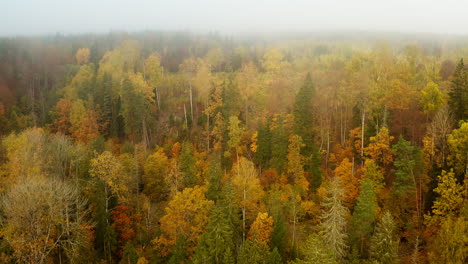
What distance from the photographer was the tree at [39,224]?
28922 millimetres

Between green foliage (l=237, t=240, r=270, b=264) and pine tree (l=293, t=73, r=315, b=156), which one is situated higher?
pine tree (l=293, t=73, r=315, b=156)

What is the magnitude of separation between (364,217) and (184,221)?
59.9 ft

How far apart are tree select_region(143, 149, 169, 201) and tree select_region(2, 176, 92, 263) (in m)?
13.2

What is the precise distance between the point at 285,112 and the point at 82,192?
28910mm

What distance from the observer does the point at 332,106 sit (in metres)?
48.9

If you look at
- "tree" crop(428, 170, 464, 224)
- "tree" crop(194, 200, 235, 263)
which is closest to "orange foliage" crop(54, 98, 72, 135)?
"tree" crop(194, 200, 235, 263)

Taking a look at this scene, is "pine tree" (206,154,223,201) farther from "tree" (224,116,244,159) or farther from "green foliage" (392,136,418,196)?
"green foliage" (392,136,418,196)

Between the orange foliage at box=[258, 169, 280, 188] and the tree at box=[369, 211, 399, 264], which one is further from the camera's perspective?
the orange foliage at box=[258, 169, 280, 188]

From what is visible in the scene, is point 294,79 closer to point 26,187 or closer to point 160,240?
point 160,240

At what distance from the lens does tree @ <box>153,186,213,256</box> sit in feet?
114

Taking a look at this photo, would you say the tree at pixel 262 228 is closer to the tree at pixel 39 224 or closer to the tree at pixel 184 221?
the tree at pixel 184 221

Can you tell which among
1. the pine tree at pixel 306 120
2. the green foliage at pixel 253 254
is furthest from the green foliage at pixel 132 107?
the green foliage at pixel 253 254

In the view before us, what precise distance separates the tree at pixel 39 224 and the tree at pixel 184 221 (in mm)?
7748

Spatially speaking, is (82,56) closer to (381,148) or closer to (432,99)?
(381,148)
